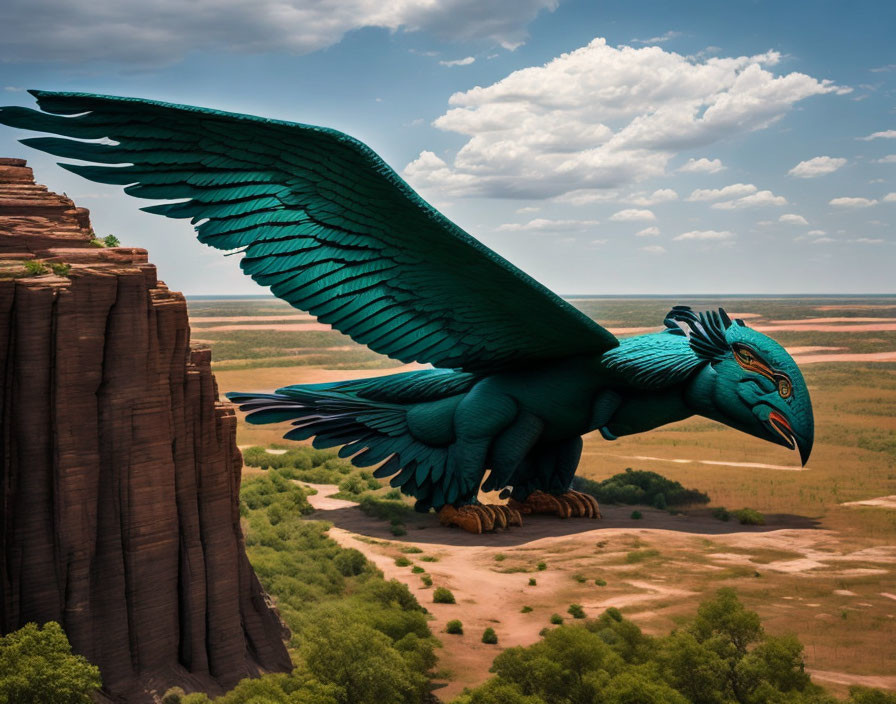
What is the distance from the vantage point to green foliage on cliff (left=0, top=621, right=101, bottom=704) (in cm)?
466

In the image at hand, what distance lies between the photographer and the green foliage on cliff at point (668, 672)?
5.82m

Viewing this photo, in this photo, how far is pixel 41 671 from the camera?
184 inches

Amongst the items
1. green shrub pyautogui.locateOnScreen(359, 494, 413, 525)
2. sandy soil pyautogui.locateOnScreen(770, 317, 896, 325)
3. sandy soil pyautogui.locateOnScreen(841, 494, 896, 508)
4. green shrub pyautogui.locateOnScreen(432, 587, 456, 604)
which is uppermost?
sandy soil pyautogui.locateOnScreen(770, 317, 896, 325)

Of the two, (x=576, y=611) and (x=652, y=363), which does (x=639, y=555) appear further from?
(x=652, y=363)

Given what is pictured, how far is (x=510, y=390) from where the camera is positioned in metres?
10.6

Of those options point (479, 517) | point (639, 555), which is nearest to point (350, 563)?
point (479, 517)

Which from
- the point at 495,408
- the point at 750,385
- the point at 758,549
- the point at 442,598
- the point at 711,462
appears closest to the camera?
the point at 442,598

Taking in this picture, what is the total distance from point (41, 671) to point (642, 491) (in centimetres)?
987

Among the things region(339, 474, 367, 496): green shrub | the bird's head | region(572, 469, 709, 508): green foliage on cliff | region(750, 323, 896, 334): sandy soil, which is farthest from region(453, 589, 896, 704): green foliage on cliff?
region(750, 323, 896, 334): sandy soil

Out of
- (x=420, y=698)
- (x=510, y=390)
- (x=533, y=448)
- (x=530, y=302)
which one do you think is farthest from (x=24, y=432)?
(x=533, y=448)

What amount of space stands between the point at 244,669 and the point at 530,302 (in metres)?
4.83

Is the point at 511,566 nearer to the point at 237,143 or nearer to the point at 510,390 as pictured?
the point at 510,390

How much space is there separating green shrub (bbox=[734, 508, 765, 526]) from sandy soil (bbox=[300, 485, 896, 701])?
0.16 m

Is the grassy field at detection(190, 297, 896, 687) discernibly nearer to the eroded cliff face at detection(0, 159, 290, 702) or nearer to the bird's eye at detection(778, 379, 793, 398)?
the bird's eye at detection(778, 379, 793, 398)
